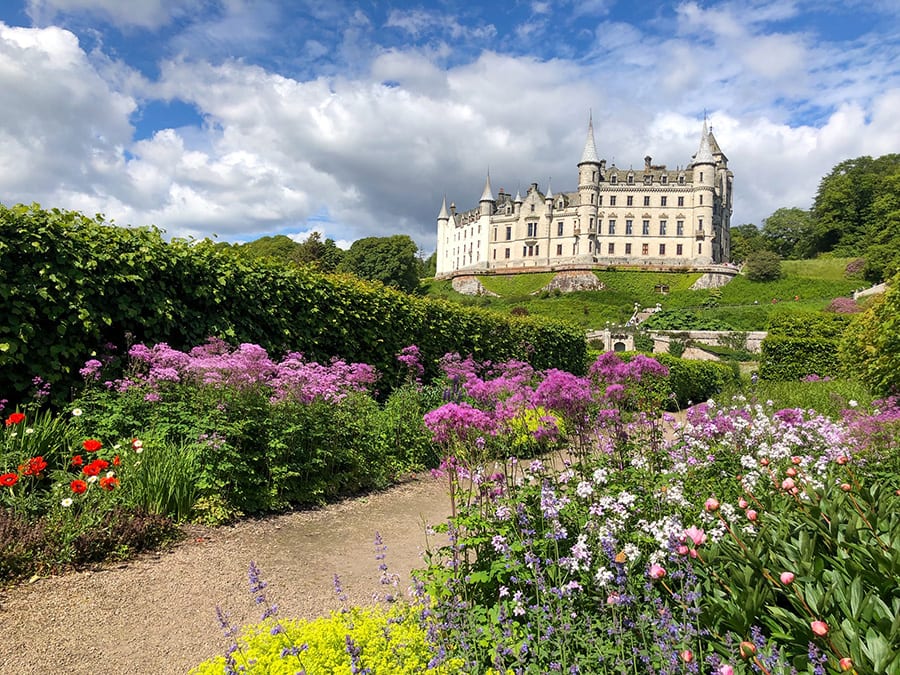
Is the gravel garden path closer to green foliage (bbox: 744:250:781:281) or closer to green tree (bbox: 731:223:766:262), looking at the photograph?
green foliage (bbox: 744:250:781:281)

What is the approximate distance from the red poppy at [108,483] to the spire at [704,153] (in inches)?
3160

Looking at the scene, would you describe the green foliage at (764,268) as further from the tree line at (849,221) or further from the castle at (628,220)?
the castle at (628,220)

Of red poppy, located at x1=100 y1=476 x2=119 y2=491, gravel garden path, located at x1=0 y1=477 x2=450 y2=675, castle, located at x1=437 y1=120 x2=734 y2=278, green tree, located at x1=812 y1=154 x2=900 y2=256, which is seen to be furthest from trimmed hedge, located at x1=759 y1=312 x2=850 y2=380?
green tree, located at x1=812 y1=154 x2=900 y2=256

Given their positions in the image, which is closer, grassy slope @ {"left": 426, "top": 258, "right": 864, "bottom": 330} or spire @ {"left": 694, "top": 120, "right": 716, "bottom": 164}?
grassy slope @ {"left": 426, "top": 258, "right": 864, "bottom": 330}

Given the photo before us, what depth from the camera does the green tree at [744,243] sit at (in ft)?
273

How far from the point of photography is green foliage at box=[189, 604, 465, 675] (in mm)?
2488

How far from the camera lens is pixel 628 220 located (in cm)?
7388

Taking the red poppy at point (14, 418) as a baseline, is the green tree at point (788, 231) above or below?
above

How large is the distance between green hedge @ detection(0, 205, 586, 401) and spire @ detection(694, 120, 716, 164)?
72.8m

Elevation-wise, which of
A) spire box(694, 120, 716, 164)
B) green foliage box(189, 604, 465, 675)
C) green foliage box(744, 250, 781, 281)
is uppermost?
spire box(694, 120, 716, 164)

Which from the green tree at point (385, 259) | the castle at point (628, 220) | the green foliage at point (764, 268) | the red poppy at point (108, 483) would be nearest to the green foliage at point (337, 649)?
the red poppy at point (108, 483)

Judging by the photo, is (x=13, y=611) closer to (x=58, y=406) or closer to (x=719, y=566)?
(x=58, y=406)

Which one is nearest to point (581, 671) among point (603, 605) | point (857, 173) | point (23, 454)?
point (603, 605)

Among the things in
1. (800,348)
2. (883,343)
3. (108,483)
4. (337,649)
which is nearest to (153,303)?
(108,483)
